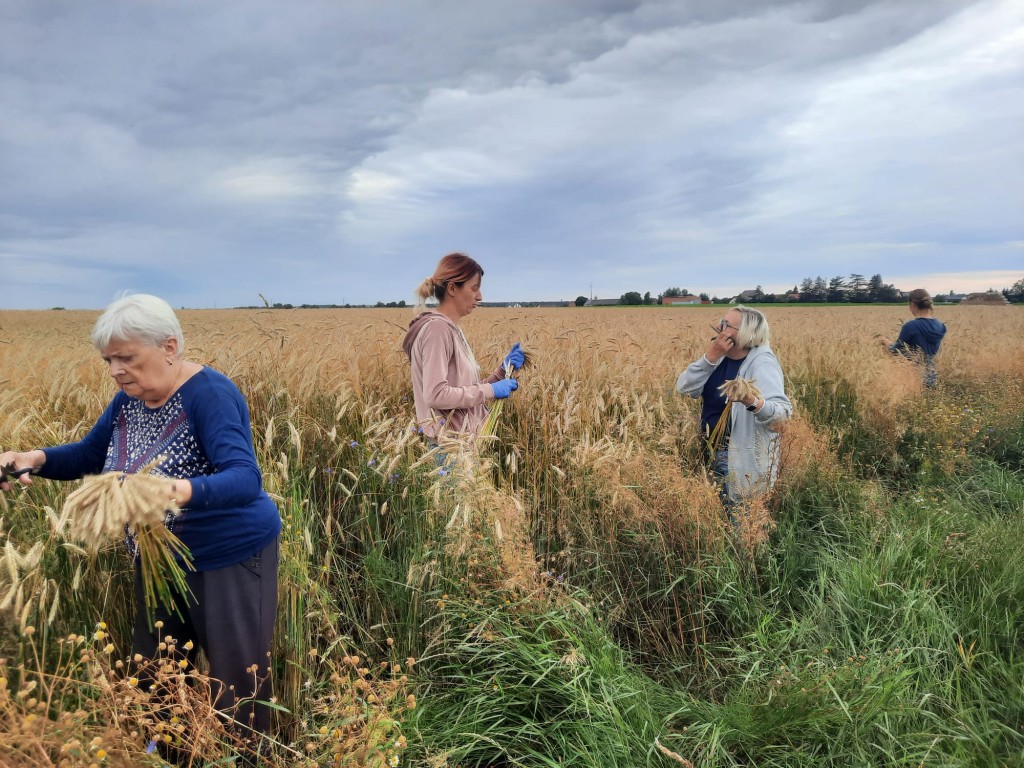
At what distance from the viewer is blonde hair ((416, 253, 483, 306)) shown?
3.34m

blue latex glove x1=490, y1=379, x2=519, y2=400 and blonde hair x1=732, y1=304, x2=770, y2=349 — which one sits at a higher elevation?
blonde hair x1=732, y1=304, x2=770, y2=349

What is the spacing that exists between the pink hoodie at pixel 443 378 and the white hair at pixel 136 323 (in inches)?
58.2

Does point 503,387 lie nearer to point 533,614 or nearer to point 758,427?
point 533,614

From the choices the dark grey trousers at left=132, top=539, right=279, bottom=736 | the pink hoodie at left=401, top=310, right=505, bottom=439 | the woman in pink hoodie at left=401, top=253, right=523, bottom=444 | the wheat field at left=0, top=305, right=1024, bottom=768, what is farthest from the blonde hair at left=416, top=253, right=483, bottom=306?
the dark grey trousers at left=132, top=539, right=279, bottom=736

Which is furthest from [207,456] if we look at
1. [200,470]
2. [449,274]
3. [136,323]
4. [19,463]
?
[449,274]

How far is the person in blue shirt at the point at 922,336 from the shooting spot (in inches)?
298

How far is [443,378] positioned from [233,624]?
158 centimetres

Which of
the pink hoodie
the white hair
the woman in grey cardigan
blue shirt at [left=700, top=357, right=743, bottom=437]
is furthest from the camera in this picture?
blue shirt at [left=700, top=357, right=743, bottom=437]

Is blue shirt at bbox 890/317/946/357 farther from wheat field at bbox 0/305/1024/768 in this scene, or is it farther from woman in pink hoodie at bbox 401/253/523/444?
woman in pink hoodie at bbox 401/253/523/444

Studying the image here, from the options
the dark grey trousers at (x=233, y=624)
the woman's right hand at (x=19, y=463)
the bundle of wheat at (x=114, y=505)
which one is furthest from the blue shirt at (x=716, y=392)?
the woman's right hand at (x=19, y=463)

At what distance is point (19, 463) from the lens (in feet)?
6.49

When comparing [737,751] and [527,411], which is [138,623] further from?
[527,411]

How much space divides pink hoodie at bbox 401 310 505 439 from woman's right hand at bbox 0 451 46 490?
63.8 inches

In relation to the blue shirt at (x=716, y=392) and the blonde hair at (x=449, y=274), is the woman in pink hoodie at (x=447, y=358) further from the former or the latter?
the blue shirt at (x=716, y=392)
